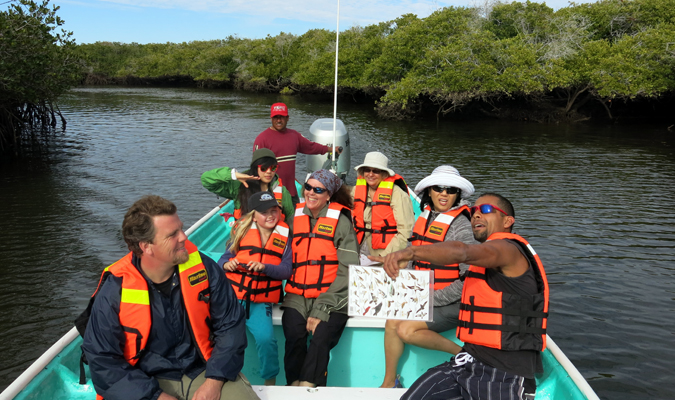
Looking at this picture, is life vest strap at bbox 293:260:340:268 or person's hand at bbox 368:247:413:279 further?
life vest strap at bbox 293:260:340:268

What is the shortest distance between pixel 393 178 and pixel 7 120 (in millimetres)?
14277

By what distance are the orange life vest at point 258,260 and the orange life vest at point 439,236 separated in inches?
37.8

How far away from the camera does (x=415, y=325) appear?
308 cm

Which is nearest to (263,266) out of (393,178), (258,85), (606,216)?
(393,178)

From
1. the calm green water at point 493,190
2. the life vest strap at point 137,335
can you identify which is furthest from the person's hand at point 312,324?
the calm green water at point 493,190

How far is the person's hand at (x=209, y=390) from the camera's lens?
2.21 metres

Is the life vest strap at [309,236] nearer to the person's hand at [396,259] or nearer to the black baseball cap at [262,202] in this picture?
the black baseball cap at [262,202]

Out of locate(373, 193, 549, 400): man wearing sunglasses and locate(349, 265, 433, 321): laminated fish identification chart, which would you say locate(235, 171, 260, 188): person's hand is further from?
locate(373, 193, 549, 400): man wearing sunglasses

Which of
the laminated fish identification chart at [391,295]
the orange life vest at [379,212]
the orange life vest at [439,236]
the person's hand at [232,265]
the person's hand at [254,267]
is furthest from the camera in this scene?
the orange life vest at [379,212]

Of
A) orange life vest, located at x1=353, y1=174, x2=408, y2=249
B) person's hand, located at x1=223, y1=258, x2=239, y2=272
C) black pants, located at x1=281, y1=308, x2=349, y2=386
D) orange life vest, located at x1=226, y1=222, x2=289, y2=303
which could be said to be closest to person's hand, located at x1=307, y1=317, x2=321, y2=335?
black pants, located at x1=281, y1=308, x2=349, y2=386

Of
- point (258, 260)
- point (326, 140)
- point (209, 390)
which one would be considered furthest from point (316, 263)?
point (326, 140)

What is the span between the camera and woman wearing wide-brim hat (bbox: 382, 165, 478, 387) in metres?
3.11

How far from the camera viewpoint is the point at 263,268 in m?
3.03

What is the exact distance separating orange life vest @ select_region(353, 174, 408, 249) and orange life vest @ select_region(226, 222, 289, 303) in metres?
1.25
